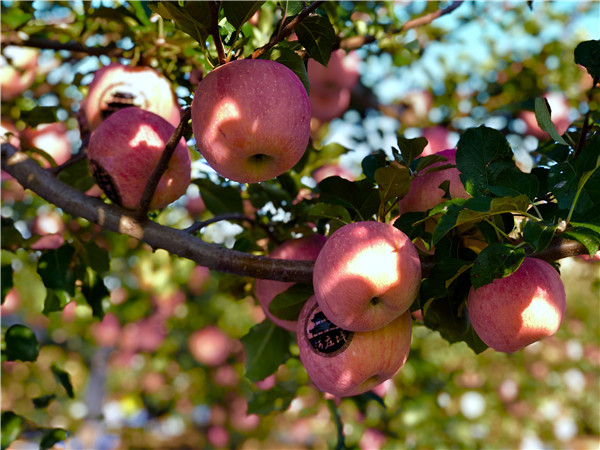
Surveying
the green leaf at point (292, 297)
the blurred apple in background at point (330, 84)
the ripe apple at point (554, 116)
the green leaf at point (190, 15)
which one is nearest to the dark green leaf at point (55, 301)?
the green leaf at point (292, 297)

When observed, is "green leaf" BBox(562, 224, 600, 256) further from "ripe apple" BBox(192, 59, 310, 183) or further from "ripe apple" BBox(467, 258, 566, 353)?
"ripe apple" BBox(192, 59, 310, 183)

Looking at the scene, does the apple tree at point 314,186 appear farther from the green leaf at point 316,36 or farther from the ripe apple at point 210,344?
the ripe apple at point 210,344

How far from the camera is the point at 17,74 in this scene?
7.36 ft

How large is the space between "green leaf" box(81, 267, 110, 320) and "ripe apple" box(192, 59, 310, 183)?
33.7 inches

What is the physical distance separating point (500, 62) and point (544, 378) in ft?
9.58

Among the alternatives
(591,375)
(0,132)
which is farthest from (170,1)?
(591,375)

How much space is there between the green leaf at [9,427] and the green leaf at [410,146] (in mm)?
1298

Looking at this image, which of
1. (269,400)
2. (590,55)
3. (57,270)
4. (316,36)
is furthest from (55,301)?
(590,55)

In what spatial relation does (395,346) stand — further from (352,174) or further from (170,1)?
(352,174)

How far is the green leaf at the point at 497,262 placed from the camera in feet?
2.84

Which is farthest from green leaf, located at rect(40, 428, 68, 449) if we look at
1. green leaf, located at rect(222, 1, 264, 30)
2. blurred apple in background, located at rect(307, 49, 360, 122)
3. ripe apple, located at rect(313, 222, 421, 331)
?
blurred apple in background, located at rect(307, 49, 360, 122)

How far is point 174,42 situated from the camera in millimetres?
1591

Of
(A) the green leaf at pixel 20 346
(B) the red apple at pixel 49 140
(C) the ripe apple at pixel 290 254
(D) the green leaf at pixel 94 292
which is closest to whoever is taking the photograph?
(C) the ripe apple at pixel 290 254

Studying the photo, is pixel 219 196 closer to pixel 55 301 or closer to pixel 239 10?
pixel 55 301
